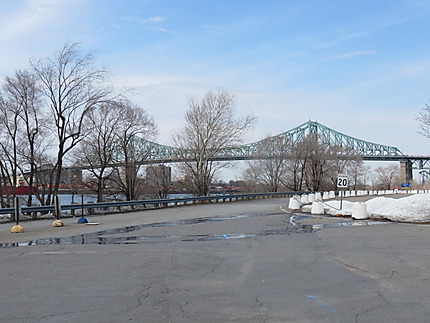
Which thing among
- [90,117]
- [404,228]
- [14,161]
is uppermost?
[90,117]

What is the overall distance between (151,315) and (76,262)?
4.30 metres

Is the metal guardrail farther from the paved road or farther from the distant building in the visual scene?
the distant building

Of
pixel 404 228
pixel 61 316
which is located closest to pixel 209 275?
pixel 61 316

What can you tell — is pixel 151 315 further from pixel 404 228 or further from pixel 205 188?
pixel 205 188

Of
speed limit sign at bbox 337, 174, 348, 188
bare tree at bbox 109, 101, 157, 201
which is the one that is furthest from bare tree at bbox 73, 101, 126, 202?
speed limit sign at bbox 337, 174, 348, 188

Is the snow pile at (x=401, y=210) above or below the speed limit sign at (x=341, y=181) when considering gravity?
below

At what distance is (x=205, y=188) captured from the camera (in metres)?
44.2

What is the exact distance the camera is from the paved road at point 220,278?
540 cm

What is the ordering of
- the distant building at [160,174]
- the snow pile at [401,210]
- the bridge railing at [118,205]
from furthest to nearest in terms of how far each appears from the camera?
the distant building at [160,174], the bridge railing at [118,205], the snow pile at [401,210]

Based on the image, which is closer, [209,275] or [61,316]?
[61,316]

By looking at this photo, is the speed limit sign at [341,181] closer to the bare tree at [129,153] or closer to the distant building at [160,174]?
the bare tree at [129,153]

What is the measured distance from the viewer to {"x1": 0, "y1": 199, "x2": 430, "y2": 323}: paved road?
17.7 ft

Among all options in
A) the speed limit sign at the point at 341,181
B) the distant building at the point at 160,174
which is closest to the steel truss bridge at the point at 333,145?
the distant building at the point at 160,174

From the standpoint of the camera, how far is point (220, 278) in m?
7.38
